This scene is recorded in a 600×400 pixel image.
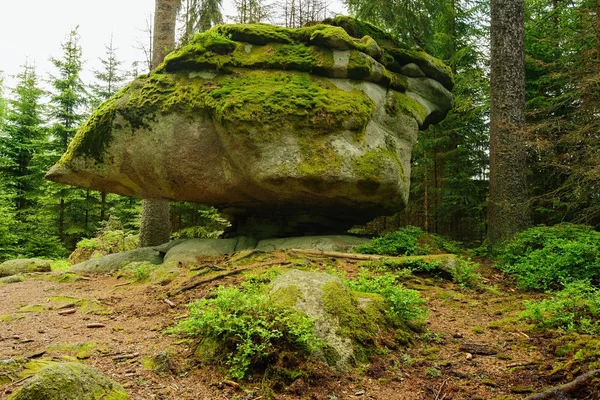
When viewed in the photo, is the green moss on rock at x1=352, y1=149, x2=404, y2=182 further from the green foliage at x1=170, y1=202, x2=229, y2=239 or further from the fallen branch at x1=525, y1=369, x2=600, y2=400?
the green foliage at x1=170, y1=202, x2=229, y2=239

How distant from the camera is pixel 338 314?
3.68 m

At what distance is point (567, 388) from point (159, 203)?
1127cm

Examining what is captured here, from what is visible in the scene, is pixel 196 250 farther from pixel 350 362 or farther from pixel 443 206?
pixel 443 206

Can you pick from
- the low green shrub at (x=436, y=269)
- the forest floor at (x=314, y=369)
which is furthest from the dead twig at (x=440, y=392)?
the low green shrub at (x=436, y=269)

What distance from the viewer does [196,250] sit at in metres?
8.82

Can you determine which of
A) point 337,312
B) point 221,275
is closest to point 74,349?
point 337,312

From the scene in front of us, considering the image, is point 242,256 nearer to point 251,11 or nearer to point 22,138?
point 251,11

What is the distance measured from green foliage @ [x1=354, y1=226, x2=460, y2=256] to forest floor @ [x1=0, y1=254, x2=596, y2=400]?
1.68m

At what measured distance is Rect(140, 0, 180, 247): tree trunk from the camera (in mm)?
11969

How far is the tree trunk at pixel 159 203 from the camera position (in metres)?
12.0

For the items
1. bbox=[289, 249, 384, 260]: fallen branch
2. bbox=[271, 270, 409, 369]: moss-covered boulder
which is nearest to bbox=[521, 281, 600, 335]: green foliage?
bbox=[271, 270, 409, 369]: moss-covered boulder

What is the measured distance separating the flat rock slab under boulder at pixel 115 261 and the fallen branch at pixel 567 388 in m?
8.28

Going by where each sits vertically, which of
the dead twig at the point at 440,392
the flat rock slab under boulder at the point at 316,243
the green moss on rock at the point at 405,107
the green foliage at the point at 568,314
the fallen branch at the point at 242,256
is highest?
the green moss on rock at the point at 405,107

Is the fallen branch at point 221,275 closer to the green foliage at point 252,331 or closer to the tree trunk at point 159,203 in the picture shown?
the green foliage at point 252,331
